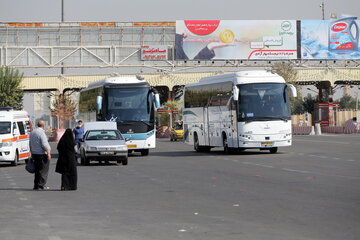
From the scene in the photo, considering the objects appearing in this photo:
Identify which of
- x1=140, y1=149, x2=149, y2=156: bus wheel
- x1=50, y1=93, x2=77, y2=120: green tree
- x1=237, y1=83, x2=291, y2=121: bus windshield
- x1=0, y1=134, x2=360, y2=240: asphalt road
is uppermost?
x1=50, y1=93, x2=77, y2=120: green tree

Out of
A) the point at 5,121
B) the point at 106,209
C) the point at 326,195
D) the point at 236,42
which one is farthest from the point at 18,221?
the point at 236,42

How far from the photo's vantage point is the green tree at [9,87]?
84188 mm

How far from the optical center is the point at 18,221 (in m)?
13.6

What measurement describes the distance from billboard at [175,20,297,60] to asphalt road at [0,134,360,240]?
61.4 metres

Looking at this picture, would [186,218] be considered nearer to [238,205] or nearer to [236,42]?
[238,205]

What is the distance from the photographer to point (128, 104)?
4069cm

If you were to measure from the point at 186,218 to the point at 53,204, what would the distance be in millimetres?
3833

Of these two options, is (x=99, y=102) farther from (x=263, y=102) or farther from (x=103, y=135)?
(x=263, y=102)

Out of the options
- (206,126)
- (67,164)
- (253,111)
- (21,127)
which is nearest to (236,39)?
(206,126)

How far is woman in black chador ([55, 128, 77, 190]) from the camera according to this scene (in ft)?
66.2

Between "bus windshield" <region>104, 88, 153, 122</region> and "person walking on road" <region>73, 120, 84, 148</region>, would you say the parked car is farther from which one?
"bus windshield" <region>104, 88, 153, 122</region>

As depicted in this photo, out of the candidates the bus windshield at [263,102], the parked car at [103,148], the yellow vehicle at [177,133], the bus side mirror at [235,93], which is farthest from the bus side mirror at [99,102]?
the yellow vehicle at [177,133]

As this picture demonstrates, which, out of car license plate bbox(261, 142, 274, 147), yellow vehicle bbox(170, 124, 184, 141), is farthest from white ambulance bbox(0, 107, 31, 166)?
yellow vehicle bbox(170, 124, 184, 141)

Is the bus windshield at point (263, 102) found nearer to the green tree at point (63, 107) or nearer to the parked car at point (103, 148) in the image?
the parked car at point (103, 148)
